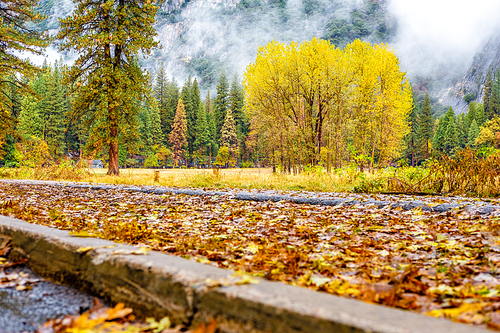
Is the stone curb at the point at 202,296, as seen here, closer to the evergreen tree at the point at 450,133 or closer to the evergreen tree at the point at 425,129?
the evergreen tree at the point at 425,129

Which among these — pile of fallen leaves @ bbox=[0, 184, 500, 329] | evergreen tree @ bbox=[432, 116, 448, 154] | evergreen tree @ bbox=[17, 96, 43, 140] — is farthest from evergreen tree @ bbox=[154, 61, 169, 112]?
pile of fallen leaves @ bbox=[0, 184, 500, 329]

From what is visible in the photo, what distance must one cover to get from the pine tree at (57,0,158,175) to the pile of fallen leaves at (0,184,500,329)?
10.2 m

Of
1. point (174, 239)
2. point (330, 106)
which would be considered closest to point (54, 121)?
point (330, 106)

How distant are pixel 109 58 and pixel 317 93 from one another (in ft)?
36.0

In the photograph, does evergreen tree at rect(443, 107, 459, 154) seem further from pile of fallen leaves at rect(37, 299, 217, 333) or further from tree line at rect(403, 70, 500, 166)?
pile of fallen leaves at rect(37, 299, 217, 333)

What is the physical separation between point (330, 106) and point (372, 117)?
5.67m

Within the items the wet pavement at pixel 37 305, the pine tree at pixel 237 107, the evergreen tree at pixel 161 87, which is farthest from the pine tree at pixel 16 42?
the evergreen tree at pixel 161 87

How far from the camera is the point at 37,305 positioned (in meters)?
1.77

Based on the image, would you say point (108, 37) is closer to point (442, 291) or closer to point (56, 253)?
point (56, 253)

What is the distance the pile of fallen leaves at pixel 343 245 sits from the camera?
68.4 inches

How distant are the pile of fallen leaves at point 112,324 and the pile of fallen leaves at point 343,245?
797mm

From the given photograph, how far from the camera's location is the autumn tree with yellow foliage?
15281mm

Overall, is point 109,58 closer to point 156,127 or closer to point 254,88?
point 254,88

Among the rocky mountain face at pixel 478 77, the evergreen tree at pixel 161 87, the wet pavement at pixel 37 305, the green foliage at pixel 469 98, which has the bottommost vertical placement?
the wet pavement at pixel 37 305
